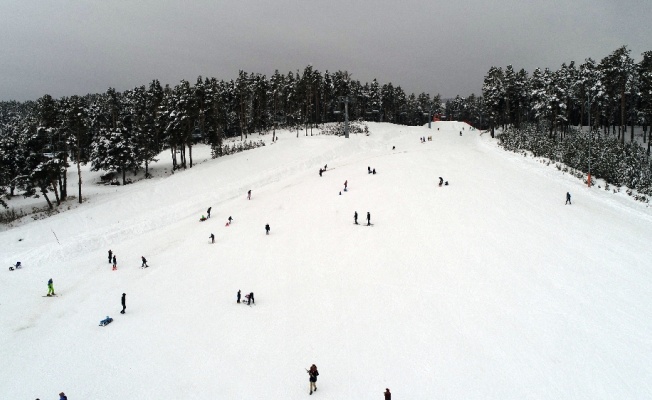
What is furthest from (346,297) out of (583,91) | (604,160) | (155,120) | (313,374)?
(583,91)

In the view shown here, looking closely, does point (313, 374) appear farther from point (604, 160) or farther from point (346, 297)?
point (604, 160)

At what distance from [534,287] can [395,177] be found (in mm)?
25277

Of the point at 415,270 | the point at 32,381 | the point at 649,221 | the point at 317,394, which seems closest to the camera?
the point at 317,394

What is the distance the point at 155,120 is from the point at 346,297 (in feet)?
191

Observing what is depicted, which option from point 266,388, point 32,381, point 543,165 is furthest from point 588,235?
point 32,381

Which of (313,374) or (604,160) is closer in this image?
(313,374)

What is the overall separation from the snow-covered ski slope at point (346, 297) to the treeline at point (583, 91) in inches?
848

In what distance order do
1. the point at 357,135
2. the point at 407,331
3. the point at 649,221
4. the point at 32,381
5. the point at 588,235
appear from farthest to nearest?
the point at 357,135
the point at 649,221
the point at 588,235
the point at 407,331
the point at 32,381

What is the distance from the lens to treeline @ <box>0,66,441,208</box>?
4391 cm

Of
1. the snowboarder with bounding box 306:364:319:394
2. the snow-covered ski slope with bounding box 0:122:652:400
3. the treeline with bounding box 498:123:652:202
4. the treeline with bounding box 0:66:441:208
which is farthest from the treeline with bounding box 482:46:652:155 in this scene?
the snowboarder with bounding box 306:364:319:394

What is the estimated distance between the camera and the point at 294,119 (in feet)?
308

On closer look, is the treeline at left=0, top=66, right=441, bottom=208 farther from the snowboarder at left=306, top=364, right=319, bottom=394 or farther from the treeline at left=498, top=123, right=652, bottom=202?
the snowboarder at left=306, top=364, right=319, bottom=394

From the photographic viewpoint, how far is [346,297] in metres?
20.9

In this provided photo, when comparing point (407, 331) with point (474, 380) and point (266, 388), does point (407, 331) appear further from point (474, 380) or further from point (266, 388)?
point (266, 388)
